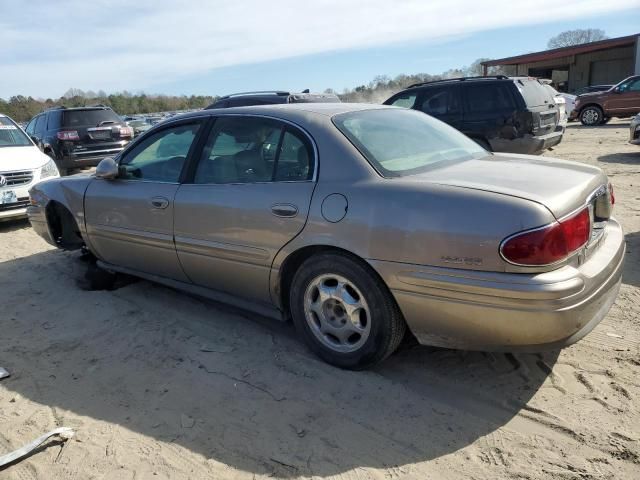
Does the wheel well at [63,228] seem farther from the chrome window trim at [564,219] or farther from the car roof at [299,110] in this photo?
the chrome window trim at [564,219]

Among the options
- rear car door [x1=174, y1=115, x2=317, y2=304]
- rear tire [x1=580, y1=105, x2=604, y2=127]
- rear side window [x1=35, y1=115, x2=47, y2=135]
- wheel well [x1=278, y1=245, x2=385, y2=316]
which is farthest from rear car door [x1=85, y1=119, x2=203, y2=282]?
rear tire [x1=580, y1=105, x2=604, y2=127]

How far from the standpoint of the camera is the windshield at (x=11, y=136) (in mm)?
8672

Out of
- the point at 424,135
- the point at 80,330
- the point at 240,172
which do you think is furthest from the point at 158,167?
the point at 424,135

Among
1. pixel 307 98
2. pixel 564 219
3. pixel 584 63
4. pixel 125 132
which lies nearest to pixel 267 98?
pixel 307 98

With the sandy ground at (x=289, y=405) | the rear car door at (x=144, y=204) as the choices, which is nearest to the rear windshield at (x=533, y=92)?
the sandy ground at (x=289, y=405)

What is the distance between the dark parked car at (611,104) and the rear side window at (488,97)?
11.7 metres

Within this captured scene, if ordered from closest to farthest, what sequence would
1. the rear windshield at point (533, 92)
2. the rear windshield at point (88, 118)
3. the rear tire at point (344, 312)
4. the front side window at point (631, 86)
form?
the rear tire at point (344, 312)
the rear windshield at point (533, 92)
the rear windshield at point (88, 118)
the front side window at point (631, 86)

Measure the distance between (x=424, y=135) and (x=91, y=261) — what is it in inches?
150

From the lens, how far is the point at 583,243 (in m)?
2.74

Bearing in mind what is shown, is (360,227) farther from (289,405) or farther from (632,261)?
(632,261)

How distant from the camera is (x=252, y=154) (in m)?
3.60

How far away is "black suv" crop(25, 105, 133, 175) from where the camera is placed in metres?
11.8

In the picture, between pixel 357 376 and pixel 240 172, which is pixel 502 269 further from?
pixel 240 172

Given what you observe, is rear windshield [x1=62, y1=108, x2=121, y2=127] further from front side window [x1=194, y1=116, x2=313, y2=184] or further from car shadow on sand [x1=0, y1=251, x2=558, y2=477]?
front side window [x1=194, y1=116, x2=313, y2=184]
